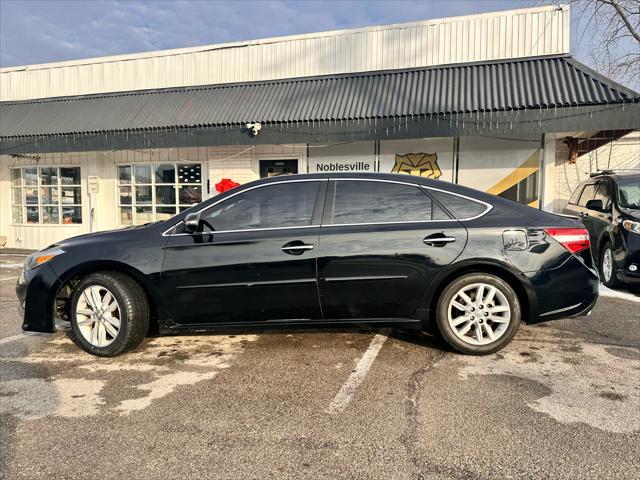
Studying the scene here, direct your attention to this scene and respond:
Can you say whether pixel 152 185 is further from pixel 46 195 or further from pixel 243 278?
→ pixel 243 278

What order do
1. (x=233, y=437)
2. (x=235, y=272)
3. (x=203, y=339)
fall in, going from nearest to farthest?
(x=233, y=437), (x=235, y=272), (x=203, y=339)

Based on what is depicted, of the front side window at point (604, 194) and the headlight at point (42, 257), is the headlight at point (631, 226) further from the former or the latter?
the headlight at point (42, 257)

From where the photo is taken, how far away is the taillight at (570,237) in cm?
394

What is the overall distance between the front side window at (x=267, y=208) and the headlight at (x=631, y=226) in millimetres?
5107

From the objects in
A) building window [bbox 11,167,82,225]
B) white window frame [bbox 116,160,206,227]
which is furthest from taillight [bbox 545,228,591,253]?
building window [bbox 11,167,82,225]

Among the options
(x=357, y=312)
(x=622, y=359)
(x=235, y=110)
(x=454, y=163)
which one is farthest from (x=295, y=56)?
(x=622, y=359)

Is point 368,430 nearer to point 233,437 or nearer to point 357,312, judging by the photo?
point 233,437

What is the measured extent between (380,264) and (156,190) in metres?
9.88

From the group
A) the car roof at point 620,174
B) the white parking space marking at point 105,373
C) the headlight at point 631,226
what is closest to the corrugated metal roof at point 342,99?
the car roof at point 620,174

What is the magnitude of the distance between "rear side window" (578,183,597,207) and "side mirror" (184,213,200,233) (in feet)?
24.0

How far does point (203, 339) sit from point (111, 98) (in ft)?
32.9

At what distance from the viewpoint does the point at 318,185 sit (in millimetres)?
4164

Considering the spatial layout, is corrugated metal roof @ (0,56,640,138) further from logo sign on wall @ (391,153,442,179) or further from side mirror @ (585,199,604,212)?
side mirror @ (585,199,604,212)

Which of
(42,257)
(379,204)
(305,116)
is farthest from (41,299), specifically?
(305,116)
